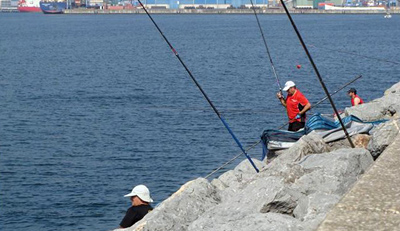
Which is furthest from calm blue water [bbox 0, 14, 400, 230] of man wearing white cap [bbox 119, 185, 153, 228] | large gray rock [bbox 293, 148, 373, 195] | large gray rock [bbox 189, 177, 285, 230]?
large gray rock [bbox 189, 177, 285, 230]

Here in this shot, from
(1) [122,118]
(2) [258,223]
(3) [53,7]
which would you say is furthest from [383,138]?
(3) [53,7]

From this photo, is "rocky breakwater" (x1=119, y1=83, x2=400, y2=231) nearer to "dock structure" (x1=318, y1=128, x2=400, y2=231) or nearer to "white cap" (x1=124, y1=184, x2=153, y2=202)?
"white cap" (x1=124, y1=184, x2=153, y2=202)

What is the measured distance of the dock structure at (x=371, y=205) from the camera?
5.05m

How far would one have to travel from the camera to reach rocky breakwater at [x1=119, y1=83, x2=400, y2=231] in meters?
6.64

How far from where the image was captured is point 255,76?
44469mm

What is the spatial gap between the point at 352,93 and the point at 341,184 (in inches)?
322

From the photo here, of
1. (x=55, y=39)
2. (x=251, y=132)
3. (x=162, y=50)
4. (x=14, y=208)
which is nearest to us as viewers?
(x=14, y=208)

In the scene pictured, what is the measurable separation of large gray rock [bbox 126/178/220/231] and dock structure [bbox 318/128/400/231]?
2083 millimetres

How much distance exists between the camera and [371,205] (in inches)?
214

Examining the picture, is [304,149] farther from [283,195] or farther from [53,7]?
[53,7]

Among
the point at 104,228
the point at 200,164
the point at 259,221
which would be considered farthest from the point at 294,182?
the point at 200,164

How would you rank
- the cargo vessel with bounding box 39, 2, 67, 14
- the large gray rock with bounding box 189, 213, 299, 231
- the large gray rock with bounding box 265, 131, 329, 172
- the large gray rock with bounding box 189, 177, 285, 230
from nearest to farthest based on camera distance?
1. the large gray rock with bounding box 189, 213, 299, 231
2. the large gray rock with bounding box 189, 177, 285, 230
3. the large gray rock with bounding box 265, 131, 329, 172
4. the cargo vessel with bounding box 39, 2, 67, 14

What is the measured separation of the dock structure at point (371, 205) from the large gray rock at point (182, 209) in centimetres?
208

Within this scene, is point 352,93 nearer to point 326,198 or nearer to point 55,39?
point 326,198
